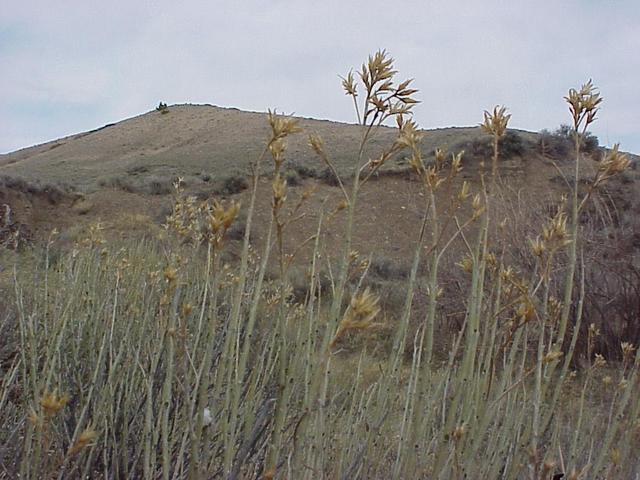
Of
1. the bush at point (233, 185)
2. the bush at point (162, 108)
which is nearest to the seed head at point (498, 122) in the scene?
the bush at point (233, 185)

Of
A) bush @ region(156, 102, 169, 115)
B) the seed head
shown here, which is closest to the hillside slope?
bush @ region(156, 102, 169, 115)

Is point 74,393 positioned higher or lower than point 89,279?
lower

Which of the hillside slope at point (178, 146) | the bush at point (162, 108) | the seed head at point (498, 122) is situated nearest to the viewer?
the seed head at point (498, 122)

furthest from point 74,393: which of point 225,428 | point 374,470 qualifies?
point 225,428

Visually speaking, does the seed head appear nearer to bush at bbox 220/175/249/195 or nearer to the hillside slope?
bush at bbox 220/175/249/195

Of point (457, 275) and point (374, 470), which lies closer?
point (374, 470)

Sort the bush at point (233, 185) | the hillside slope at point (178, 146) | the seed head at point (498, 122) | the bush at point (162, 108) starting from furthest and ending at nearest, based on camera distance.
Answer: the bush at point (162, 108) → the hillside slope at point (178, 146) → the bush at point (233, 185) → the seed head at point (498, 122)

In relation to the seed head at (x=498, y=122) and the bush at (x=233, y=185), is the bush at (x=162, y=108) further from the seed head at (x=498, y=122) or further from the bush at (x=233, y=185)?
the seed head at (x=498, y=122)

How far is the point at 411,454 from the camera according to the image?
1500mm

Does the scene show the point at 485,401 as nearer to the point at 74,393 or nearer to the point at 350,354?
the point at 74,393

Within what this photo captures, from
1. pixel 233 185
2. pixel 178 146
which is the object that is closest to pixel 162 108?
pixel 178 146

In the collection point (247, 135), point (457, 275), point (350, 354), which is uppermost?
point (247, 135)

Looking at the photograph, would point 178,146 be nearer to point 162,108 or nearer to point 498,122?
point 162,108

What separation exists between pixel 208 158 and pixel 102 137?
15.7 metres
